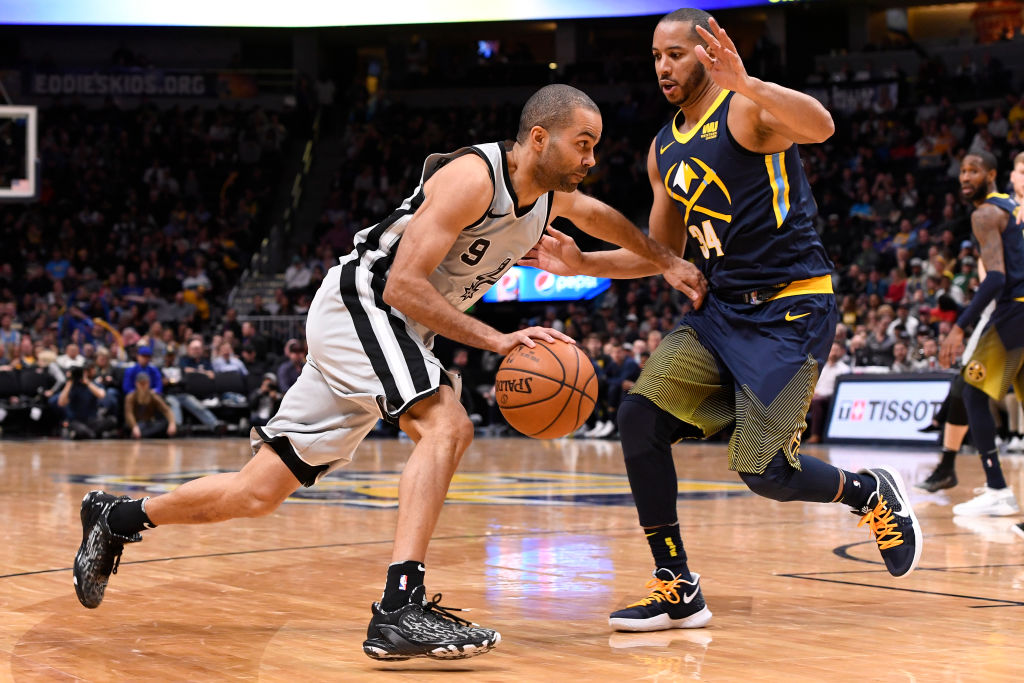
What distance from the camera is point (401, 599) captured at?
3594 mm

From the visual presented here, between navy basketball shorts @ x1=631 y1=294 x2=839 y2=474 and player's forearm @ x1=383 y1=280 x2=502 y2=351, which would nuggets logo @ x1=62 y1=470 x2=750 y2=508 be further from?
player's forearm @ x1=383 y1=280 x2=502 y2=351

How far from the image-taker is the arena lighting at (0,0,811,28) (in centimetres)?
2422

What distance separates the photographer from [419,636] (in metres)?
3.51

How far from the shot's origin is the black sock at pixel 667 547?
4352 mm

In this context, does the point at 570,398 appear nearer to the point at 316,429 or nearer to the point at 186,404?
the point at 316,429

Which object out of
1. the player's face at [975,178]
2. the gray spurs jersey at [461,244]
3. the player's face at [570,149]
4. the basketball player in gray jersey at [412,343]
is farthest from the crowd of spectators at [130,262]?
the player's face at [570,149]

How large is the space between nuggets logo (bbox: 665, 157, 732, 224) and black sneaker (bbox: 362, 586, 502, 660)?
1.78 m

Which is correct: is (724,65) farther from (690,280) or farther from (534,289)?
(534,289)

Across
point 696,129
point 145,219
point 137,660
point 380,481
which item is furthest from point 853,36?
point 137,660

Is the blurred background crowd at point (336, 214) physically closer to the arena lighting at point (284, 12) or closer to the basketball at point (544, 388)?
the arena lighting at point (284, 12)

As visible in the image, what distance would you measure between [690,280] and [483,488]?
512cm

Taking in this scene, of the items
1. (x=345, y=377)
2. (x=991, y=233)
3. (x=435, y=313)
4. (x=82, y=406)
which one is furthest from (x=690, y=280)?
(x=82, y=406)

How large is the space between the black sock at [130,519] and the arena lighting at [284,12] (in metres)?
20.9

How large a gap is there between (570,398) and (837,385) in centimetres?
Result: 1230
